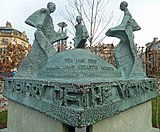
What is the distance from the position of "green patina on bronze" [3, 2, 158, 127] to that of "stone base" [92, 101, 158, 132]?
9.1 inches

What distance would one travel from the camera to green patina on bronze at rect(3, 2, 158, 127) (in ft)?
6.72

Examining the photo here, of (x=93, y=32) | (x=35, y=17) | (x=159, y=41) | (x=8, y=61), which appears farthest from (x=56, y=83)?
(x=159, y=41)

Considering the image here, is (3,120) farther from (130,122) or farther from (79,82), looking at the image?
(79,82)

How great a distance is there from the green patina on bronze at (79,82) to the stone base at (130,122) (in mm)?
231

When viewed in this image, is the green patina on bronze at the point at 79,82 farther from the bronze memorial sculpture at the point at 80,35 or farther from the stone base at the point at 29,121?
the stone base at the point at 29,121

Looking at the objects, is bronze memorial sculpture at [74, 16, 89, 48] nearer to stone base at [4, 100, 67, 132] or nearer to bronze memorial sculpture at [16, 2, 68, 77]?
bronze memorial sculpture at [16, 2, 68, 77]

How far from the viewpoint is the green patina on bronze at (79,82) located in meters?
2.05

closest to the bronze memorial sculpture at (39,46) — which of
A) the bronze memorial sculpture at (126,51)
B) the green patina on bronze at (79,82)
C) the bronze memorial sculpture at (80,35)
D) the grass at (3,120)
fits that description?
the green patina on bronze at (79,82)

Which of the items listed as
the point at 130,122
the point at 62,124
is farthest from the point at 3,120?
the point at 130,122

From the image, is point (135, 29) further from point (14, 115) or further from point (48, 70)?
point (14, 115)

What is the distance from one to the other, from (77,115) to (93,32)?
701cm

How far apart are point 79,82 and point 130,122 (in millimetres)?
1704

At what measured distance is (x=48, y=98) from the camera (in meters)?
2.50

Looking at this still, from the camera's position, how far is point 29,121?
3.20 metres
